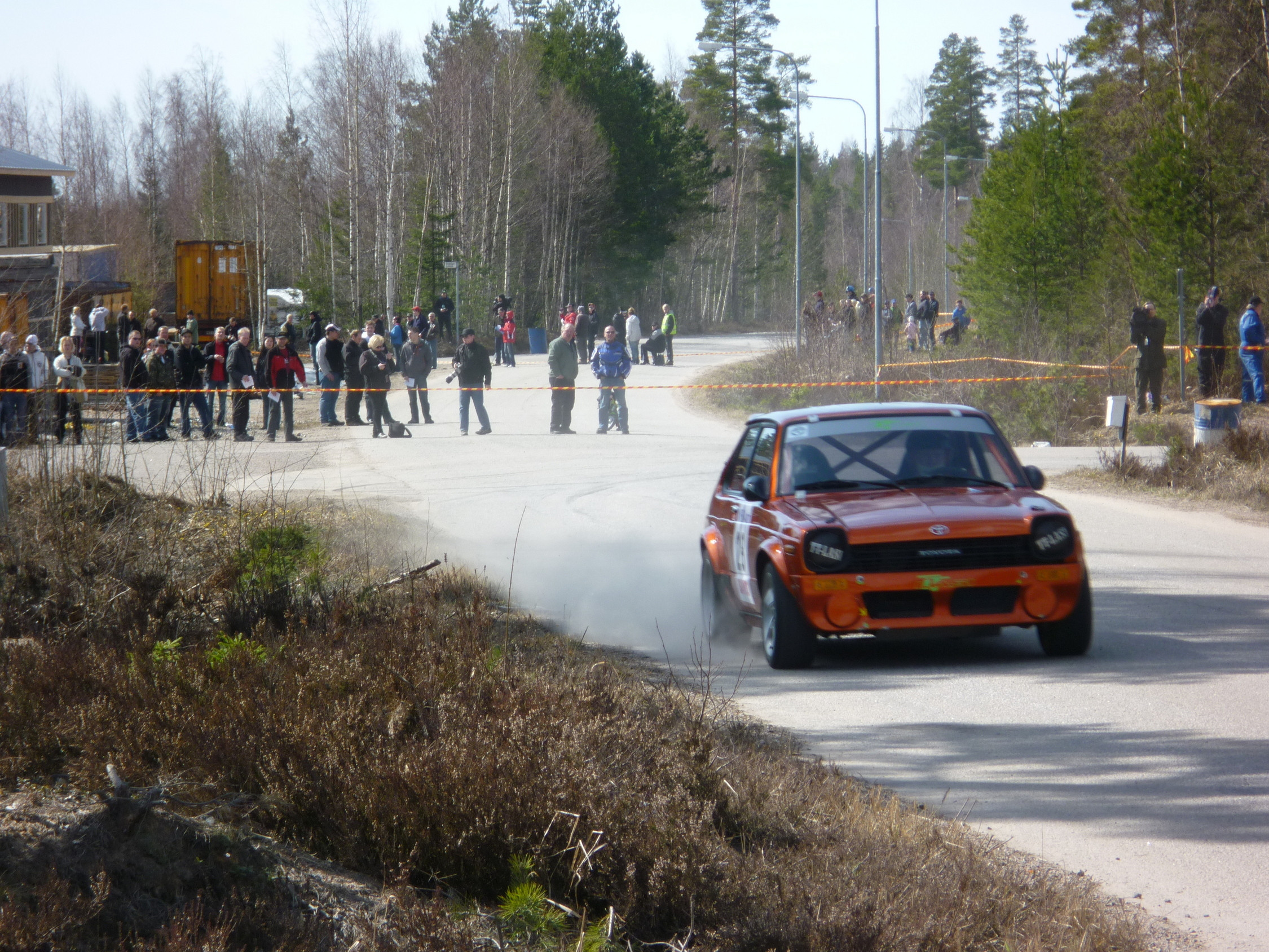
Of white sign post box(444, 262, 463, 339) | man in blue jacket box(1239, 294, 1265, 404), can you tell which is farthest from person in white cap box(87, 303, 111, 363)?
man in blue jacket box(1239, 294, 1265, 404)

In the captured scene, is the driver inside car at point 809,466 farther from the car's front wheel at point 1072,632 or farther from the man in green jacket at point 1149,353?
the man in green jacket at point 1149,353

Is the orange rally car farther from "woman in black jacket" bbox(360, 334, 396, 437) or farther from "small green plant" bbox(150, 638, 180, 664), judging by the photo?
"woman in black jacket" bbox(360, 334, 396, 437)

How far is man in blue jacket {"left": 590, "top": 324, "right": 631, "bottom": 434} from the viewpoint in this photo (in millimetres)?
26203

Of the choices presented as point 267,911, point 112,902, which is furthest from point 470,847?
point 112,902

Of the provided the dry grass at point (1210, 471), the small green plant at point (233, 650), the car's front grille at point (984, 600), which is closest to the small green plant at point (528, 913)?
the small green plant at point (233, 650)

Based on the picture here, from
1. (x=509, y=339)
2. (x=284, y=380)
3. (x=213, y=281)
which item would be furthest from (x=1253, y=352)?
(x=213, y=281)

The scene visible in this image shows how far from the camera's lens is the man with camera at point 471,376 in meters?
26.5

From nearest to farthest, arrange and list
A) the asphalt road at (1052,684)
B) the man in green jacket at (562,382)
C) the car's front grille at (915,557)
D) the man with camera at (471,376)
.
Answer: the asphalt road at (1052,684)
the car's front grille at (915,557)
the man with camera at (471,376)
the man in green jacket at (562,382)

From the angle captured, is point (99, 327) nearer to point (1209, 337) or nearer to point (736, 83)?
point (1209, 337)

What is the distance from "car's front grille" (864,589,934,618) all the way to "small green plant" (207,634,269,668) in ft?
11.1

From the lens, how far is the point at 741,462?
32.4 feet

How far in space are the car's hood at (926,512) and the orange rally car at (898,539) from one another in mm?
10

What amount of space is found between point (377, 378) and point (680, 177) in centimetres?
5222

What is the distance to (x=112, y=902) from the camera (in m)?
3.40
